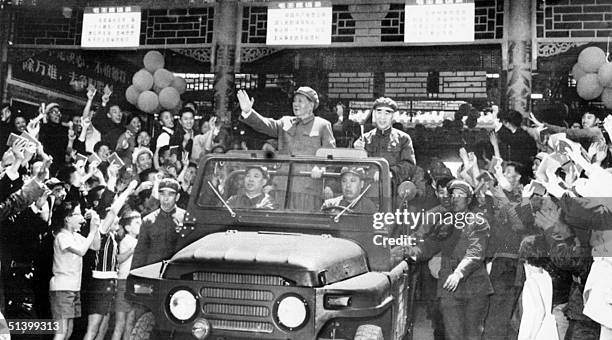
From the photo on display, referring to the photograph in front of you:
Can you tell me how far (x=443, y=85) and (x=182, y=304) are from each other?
1.93 metres

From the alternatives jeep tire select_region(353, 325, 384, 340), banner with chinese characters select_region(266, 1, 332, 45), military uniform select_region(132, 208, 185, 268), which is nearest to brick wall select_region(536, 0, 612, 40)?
banner with chinese characters select_region(266, 1, 332, 45)

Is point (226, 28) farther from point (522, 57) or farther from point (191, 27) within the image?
point (522, 57)

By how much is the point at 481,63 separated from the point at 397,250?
1197 millimetres

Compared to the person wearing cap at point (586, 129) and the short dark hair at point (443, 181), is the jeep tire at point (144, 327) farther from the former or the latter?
the person wearing cap at point (586, 129)

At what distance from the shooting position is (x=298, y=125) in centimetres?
391

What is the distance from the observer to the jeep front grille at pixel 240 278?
3.31 metres

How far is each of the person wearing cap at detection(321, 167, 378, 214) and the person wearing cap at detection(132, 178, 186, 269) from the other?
2.93 ft

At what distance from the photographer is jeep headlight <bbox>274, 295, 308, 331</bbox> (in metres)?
3.28

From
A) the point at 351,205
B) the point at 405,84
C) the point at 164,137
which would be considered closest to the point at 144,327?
the point at 164,137

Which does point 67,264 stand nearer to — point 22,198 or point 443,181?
point 22,198

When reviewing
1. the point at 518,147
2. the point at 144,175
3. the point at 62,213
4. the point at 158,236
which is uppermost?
the point at 518,147

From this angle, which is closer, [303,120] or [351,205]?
[351,205]

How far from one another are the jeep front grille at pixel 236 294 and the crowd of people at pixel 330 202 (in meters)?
0.53

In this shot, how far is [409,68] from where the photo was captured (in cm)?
391
